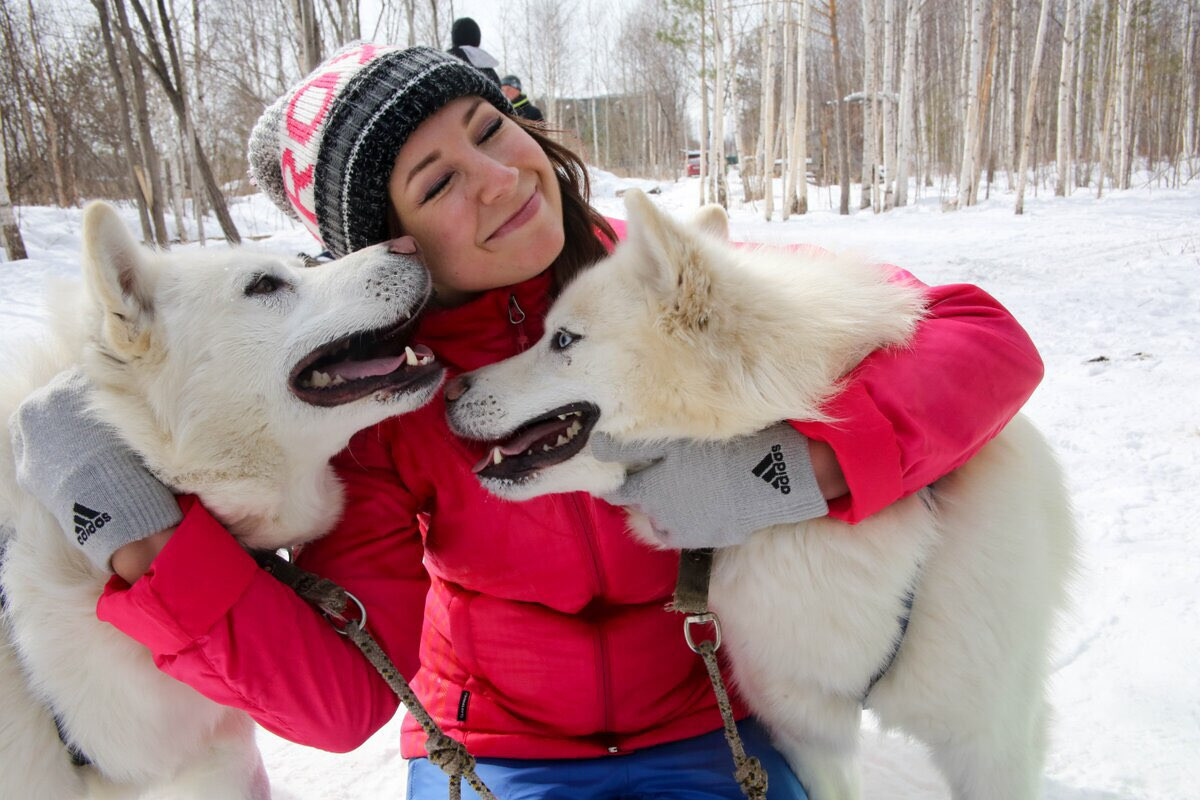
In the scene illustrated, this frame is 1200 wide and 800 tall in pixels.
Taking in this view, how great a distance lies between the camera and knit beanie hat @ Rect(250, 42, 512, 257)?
5.46ft

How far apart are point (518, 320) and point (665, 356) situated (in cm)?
50

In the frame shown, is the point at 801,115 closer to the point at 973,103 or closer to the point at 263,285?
the point at 973,103

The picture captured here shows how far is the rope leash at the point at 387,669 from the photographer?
145 centimetres

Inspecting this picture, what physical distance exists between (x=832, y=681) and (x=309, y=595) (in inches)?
45.0

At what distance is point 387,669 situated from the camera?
1.46 meters

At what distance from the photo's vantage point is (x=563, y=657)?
1.63m

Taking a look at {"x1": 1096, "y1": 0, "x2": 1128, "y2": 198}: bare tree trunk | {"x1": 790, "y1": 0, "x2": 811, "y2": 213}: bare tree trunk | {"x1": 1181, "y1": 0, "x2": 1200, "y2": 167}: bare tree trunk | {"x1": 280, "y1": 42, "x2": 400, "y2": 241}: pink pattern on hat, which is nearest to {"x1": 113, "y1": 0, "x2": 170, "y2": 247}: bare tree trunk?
{"x1": 280, "y1": 42, "x2": 400, "y2": 241}: pink pattern on hat

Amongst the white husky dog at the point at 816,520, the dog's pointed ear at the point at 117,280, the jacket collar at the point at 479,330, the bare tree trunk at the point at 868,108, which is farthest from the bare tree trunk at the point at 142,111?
the bare tree trunk at the point at 868,108

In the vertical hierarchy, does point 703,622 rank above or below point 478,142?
below

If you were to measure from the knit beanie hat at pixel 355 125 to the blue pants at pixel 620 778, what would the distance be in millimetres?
1346

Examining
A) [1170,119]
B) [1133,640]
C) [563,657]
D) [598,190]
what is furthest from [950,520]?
[1170,119]

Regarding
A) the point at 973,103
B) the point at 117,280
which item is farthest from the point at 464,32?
the point at 973,103

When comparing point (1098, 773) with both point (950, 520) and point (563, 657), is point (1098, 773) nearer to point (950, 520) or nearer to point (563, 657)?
point (950, 520)

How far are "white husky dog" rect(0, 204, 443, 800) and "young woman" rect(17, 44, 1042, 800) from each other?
142 millimetres
